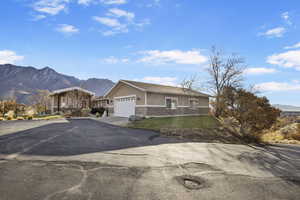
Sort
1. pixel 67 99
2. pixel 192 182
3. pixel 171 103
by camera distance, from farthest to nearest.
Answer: pixel 67 99 < pixel 171 103 < pixel 192 182

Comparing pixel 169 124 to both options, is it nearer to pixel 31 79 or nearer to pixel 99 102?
pixel 99 102

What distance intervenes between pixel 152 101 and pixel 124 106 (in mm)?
4726

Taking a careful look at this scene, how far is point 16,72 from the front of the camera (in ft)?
272

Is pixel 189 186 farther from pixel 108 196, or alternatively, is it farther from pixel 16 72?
pixel 16 72

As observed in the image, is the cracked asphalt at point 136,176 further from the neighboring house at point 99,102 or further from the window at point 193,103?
the neighboring house at point 99,102

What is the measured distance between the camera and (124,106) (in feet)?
65.6

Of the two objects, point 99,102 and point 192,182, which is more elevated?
point 99,102

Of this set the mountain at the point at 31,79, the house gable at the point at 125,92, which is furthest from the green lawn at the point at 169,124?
the mountain at the point at 31,79

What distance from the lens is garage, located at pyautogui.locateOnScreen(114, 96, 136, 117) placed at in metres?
18.6

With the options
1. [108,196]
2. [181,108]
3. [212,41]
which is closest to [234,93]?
[181,108]

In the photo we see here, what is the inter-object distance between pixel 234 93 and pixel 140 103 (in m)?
9.53

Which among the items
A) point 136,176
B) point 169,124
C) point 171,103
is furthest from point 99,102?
point 136,176

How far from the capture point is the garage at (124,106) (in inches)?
733

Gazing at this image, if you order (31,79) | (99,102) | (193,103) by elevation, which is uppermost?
(31,79)
